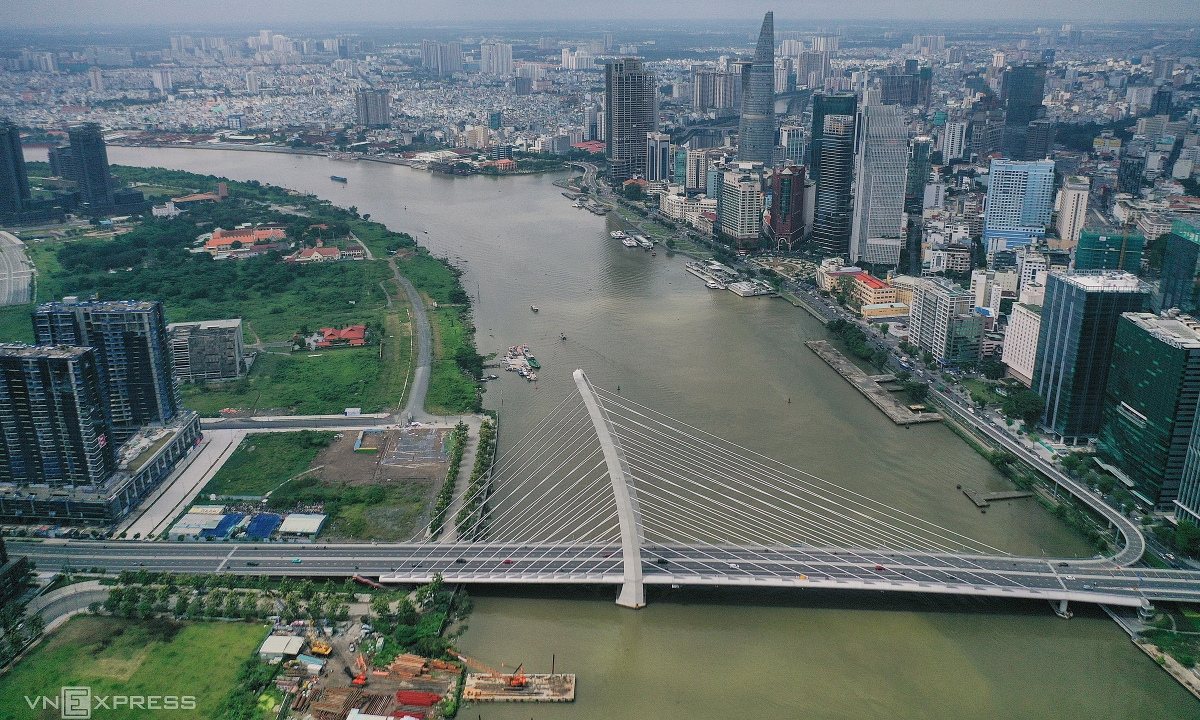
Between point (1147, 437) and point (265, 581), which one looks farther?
point (1147, 437)

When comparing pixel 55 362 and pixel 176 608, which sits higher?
pixel 55 362

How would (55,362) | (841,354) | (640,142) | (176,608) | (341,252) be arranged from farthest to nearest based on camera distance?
(640,142) → (341,252) → (841,354) → (55,362) → (176,608)

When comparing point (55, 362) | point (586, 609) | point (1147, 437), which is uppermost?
point (55, 362)

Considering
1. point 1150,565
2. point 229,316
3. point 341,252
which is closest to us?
point 1150,565

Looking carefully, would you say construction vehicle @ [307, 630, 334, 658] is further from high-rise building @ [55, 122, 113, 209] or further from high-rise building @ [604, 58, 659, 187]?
high-rise building @ [604, 58, 659, 187]

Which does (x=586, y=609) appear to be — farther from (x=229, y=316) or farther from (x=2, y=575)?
(x=229, y=316)

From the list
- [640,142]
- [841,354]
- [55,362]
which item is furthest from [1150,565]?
[640,142]

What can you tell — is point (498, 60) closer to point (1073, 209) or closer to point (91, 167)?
point (91, 167)
